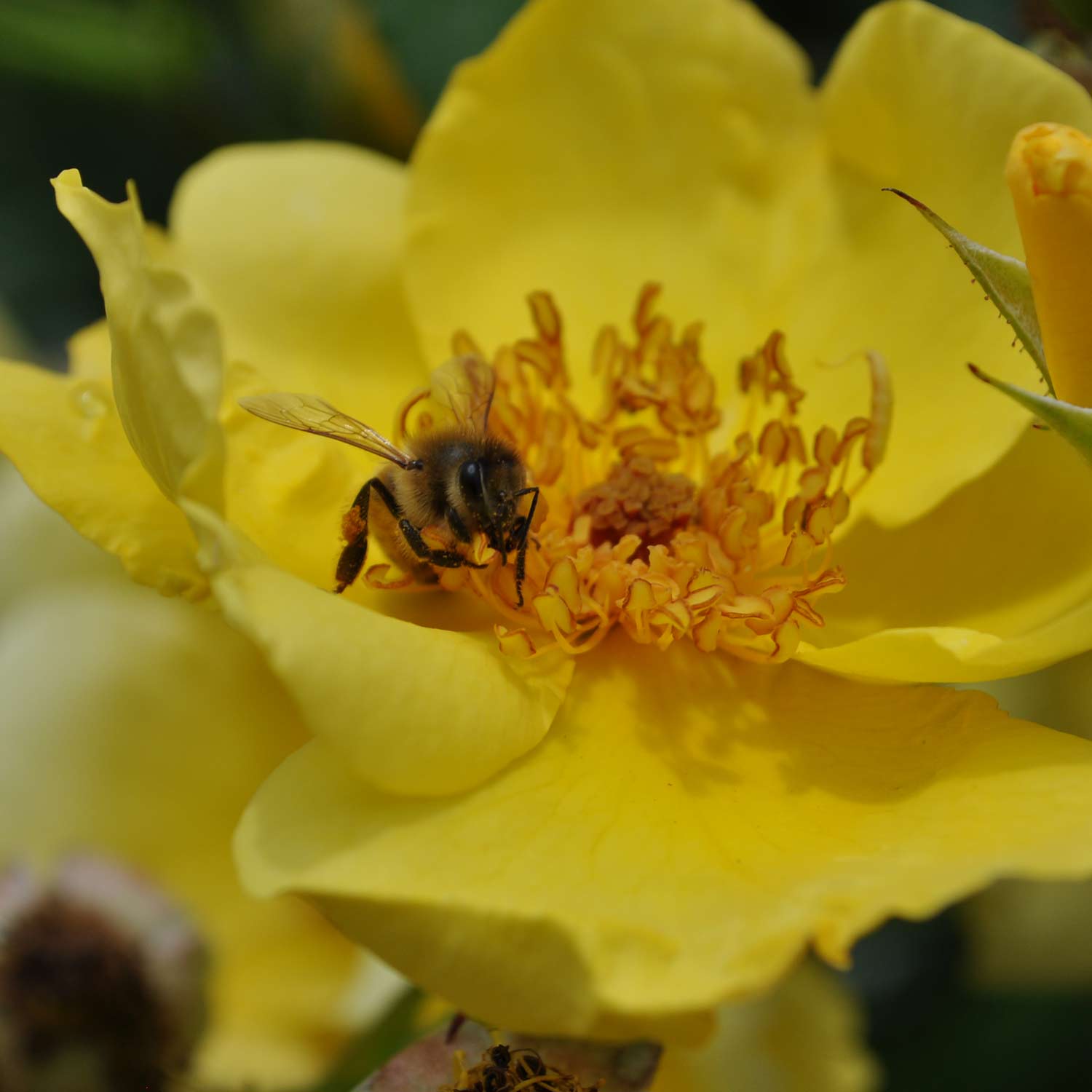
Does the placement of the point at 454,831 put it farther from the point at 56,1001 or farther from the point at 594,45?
the point at 594,45

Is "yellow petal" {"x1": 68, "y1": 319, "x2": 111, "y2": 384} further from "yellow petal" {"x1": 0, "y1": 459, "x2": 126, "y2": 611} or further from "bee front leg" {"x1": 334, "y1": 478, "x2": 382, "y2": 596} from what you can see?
"yellow petal" {"x1": 0, "y1": 459, "x2": 126, "y2": 611}

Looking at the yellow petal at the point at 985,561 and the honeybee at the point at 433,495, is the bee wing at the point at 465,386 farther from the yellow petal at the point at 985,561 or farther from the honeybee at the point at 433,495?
the yellow petal at the point at 985,561

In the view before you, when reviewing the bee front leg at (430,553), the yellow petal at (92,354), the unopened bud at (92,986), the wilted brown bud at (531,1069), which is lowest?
the unopened bud at (92,986)

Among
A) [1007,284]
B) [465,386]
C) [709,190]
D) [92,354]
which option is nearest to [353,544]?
[465,386]

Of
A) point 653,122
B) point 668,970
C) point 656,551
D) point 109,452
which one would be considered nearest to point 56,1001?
point 109,452

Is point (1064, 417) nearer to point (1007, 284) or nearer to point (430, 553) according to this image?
point (1007, 284)

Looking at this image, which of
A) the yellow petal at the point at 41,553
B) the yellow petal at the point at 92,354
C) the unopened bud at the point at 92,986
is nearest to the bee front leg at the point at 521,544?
the yellow petal at the point at 92,354
